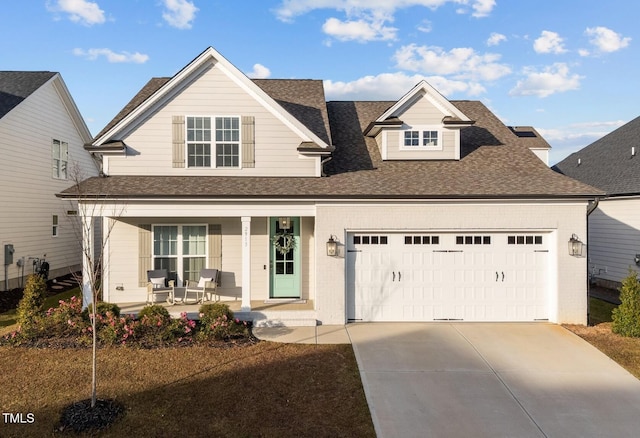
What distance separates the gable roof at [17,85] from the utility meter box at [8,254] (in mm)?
4742

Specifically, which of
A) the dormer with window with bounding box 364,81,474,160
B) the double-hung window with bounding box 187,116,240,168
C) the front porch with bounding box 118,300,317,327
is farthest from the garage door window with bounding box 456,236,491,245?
the double-hung window with bounding box 187,116,240,168

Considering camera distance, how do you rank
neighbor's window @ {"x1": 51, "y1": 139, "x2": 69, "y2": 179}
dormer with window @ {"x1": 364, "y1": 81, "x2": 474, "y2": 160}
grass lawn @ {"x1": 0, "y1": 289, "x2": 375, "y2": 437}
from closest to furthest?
grass lawn @ {"x1": 0, "y1": 289, "x2": 375, "y2": 437} → dormer with window @ {"x1": 364, "y1": 81, "x2": 474, "y2": 160} → neighbor's window @ {"x1": 51, "y1": 139, "x2": 69, "y2": 179}

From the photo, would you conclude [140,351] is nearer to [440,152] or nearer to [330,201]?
[330,201]

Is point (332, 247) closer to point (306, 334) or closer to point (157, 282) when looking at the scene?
point (306, 334)

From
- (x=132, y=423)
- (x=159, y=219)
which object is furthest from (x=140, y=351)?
(x=159, y=219)

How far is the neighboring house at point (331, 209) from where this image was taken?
35.8 ft

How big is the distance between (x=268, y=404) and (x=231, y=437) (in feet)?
3.29

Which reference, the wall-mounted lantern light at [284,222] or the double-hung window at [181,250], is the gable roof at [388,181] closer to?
the wall-mounted lantern light at [284,222]

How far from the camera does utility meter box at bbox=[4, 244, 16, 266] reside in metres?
14.8

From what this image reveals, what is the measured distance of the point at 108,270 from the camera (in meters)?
12.0

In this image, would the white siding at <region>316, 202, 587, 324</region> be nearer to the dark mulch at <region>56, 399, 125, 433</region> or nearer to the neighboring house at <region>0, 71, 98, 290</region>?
the dark mulch at <region>56, 399, 125, 433</region>

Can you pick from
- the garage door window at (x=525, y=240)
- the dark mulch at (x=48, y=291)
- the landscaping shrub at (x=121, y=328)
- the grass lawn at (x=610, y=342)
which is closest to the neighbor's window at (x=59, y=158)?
the dark mulch at (x=48, y=291)

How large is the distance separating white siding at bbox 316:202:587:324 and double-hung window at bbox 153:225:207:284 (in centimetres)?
389

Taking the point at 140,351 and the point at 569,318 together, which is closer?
the point at 140,351
